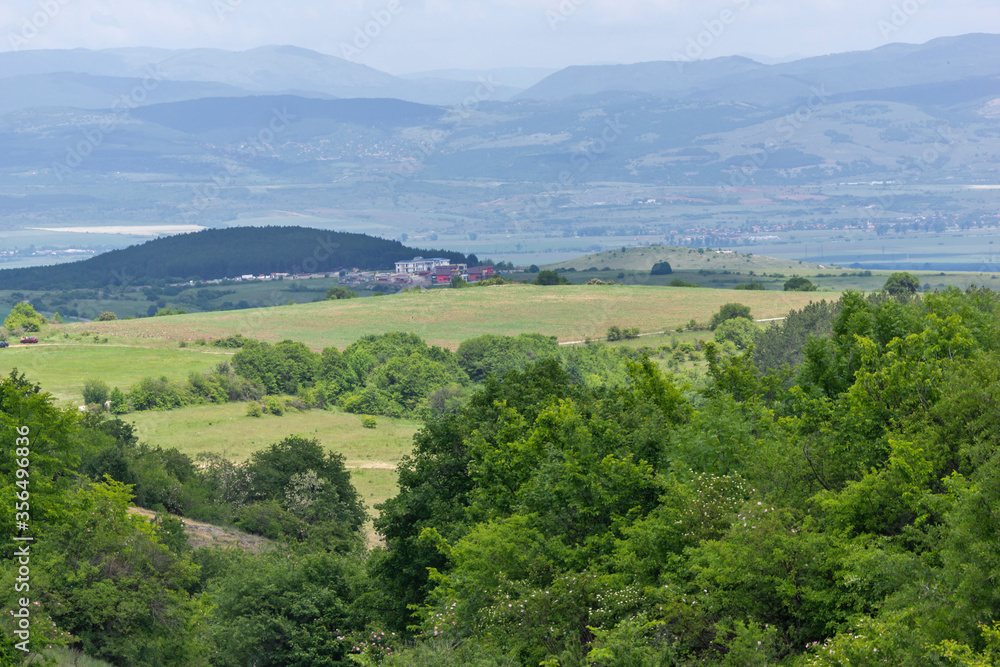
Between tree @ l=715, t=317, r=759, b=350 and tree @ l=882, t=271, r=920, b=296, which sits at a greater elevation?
tree @ l=882, t=271, r=920, b=296

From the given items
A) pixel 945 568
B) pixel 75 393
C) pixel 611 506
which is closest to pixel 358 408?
pixel 75 393

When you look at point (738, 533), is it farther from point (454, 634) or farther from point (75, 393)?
point (75, 393)

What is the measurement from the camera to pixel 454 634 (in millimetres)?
25859

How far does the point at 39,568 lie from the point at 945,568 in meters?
27.4

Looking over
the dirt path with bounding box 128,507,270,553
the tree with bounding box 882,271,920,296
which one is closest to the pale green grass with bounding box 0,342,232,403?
the dirt path with bounding box 128,507,270,553

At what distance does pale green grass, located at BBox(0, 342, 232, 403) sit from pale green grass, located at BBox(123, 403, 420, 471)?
17374 millimetres

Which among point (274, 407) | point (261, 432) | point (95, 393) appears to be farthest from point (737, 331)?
point (95, 393)

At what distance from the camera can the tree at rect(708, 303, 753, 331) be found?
161 m

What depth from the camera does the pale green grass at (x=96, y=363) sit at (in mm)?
135875

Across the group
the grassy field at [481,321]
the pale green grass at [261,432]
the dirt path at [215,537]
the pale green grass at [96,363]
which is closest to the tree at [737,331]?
the grassy field at [481,321]

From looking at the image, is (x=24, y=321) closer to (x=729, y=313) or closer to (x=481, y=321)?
(x=481, y=321)

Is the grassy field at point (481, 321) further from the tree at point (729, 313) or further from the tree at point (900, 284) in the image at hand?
the tree at point (900, 284)

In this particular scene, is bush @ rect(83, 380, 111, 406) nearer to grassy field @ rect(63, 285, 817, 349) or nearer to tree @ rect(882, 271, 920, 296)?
grassy field @ rect(63, 285, 817, 349)

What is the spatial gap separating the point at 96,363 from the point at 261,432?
5090 centimetres
